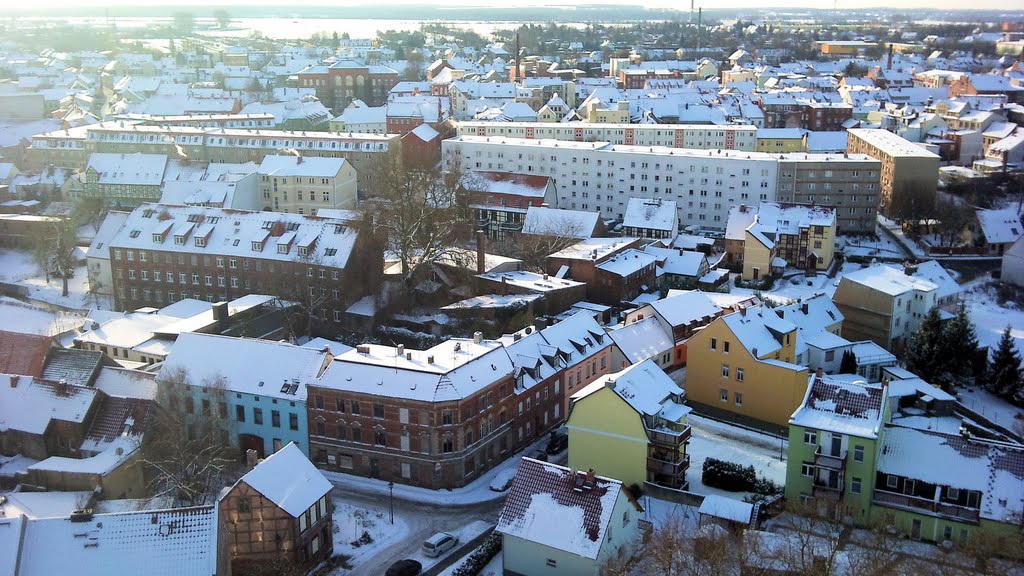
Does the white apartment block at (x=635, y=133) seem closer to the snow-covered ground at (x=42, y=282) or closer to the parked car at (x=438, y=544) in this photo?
the snow-covered ground at (x=42, y=282)

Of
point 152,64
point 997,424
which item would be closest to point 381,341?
point 997,424

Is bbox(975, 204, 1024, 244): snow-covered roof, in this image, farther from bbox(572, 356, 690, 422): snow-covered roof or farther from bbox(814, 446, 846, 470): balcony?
bbox(814, 446, 846, 470): balcony

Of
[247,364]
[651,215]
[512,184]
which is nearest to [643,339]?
[247,364]

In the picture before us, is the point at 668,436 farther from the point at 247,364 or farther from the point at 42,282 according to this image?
the point at 42,282

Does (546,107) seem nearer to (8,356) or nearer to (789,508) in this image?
(8,356)

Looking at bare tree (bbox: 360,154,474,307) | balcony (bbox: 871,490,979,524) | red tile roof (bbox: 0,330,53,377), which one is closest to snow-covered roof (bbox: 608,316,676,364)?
bare tree (bbox: 360,154,474,307)

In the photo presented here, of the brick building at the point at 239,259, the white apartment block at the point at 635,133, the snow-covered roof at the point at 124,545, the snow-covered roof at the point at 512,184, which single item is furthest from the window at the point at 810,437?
the white apartment block at the point at 635,133
